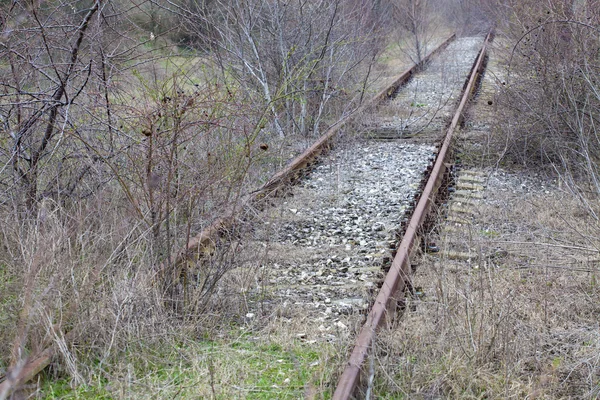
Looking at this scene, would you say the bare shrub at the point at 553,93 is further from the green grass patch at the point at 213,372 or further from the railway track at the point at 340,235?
the green grass patch at the point at 213,372

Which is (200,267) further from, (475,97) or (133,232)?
(475,97)

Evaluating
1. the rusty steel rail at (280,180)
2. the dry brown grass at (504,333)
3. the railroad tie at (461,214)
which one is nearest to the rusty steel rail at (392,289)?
the dry brown grass at (504,333)

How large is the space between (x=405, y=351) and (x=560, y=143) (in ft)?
16.9

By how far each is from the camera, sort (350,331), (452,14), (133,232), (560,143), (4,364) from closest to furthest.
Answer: (4,364) < (350,331) < (133,232) < (560,143) < (452,14)

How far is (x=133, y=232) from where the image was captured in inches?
196

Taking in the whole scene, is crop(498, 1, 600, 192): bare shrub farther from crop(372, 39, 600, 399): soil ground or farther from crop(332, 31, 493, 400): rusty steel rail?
Answer: crop(372, 39, 600, 399): soil ground

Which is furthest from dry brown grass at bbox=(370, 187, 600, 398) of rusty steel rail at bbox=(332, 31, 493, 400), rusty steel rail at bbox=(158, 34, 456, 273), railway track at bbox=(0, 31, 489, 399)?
rusty steel rail at bbox=(158, 34, 456, 273)

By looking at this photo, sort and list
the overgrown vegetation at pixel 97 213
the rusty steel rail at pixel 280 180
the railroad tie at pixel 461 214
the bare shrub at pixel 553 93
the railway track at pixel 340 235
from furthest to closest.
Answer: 1. the bare shrub at pixel 553 93
2. the railroad tie at pixel 461 214
3. the rusty steel rail at pixel 280 180
4. the railway track at pixel 340 235
5. the overgrown vegetation at pixel 97 213

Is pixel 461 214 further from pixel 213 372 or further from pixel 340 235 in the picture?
pixel 213 372

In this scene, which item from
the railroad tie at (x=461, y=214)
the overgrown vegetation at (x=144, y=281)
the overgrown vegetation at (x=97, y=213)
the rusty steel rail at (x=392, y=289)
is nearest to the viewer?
the rusty steel rail at (x=392, y=289)

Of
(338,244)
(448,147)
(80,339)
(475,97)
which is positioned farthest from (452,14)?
(80,339)

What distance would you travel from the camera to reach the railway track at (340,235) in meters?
4.64

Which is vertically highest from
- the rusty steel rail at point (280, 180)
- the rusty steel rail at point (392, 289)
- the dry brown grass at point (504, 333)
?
the rusty steel rail at point (280, 180)

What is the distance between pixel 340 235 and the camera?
6367 millimetres
